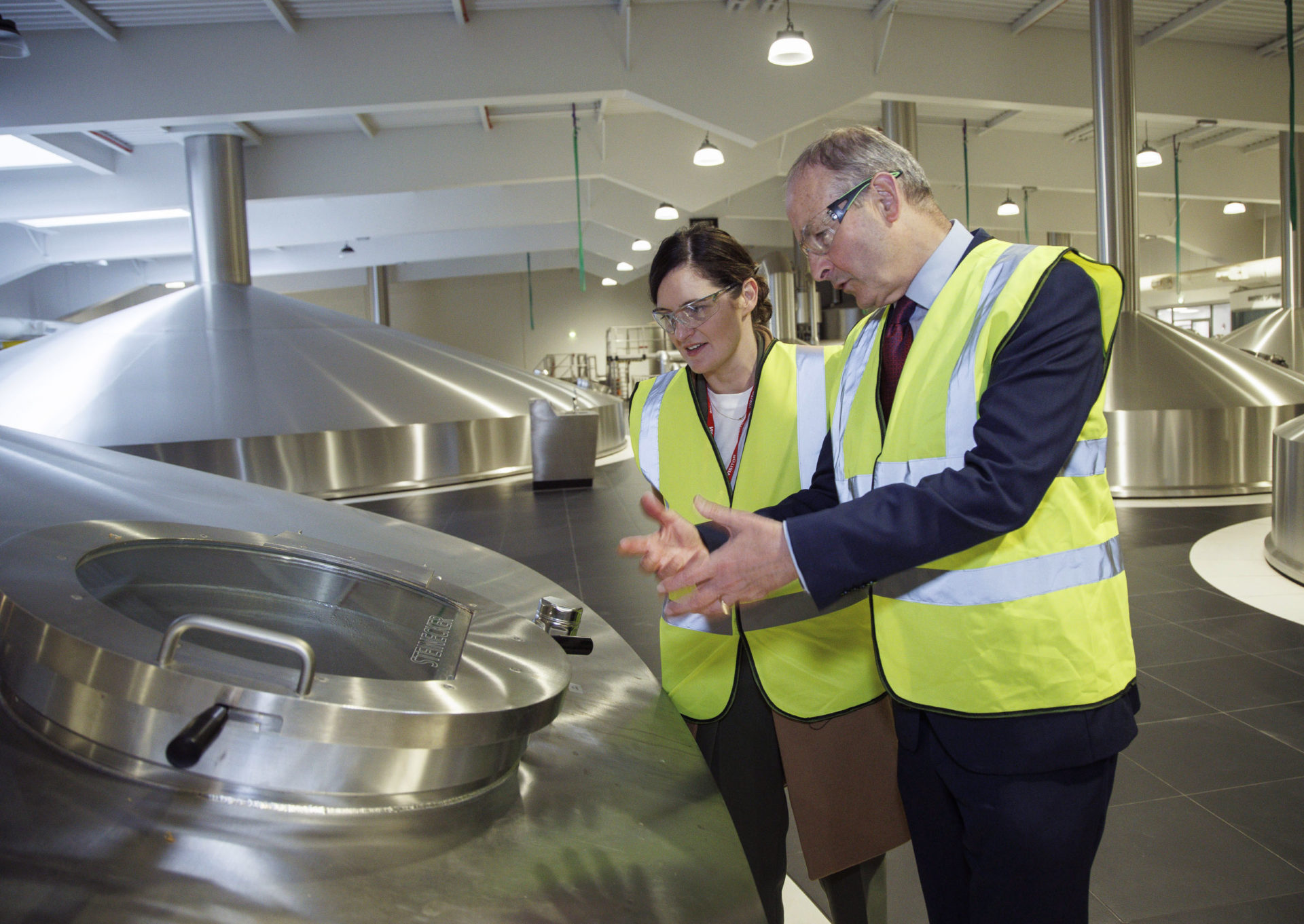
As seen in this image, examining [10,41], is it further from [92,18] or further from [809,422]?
[809,422]

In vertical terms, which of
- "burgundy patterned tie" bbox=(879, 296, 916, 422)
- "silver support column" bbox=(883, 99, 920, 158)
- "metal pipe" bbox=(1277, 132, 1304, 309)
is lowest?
"burgundy patterned tie" bbox=(879, 296, 916, 422)

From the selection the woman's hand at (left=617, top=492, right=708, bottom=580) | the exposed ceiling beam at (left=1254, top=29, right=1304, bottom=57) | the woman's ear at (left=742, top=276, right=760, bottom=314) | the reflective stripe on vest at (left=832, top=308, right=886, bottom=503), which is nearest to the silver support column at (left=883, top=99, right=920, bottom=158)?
the exposed ceiling beam at (left=1254, top=29, right=1304, bottom=57)

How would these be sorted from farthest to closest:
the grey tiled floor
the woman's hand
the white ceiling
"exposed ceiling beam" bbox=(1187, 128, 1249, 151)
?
"exposed ceiling beam" bbox=(1187, 128, 1249, 151) < the white ceiling < the grey tiled floor < the woman's hand

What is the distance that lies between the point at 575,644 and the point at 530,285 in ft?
90.2

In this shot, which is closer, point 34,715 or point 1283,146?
point 34,715

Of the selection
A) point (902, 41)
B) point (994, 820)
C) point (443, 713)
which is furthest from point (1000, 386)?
point (902, 41)

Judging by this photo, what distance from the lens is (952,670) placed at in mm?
1252

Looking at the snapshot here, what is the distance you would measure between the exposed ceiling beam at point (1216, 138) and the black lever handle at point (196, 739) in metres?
18.5

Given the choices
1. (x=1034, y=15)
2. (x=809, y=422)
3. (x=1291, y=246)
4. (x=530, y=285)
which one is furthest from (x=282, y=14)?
(x=530, y=285)

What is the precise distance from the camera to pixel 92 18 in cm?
842

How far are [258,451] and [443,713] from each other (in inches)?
348

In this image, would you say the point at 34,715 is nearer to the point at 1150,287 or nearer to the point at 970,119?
the point at 970,119

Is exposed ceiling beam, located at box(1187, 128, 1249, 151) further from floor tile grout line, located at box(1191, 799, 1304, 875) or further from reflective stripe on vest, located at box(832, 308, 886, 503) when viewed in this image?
reflective stripe on vest, located at box(832, 308, 886, 503)

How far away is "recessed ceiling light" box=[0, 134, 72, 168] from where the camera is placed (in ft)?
36.7
